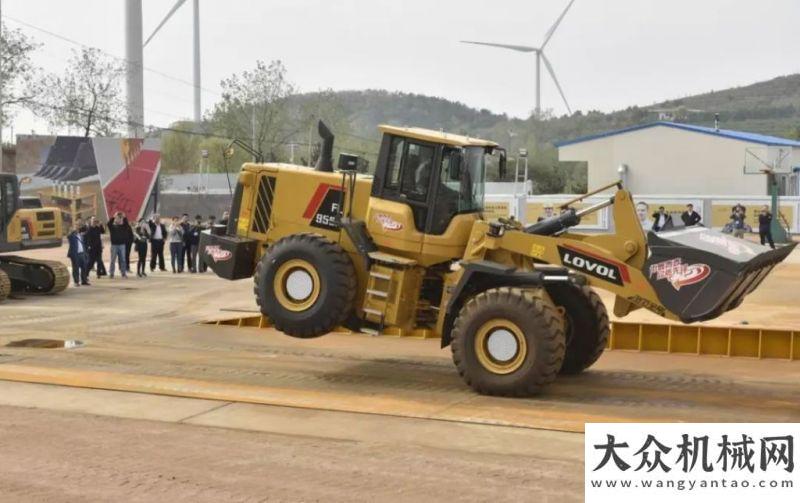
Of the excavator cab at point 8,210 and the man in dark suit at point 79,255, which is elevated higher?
the excavator cab at point 8,210

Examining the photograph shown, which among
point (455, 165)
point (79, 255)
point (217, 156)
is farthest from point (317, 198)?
point (217, 156)

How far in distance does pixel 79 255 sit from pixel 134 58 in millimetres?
37152

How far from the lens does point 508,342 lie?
37.1 ft

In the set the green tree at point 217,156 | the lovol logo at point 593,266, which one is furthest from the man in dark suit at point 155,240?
the green tree at point 217,156

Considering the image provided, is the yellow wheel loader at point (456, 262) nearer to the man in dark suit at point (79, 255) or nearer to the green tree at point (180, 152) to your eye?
the man in dark suit at point (79, 255)

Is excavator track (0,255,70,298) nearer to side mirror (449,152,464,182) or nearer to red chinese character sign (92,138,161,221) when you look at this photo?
side mirror (449,152,464,182)

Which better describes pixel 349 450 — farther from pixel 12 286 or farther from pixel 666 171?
pixel 666 171

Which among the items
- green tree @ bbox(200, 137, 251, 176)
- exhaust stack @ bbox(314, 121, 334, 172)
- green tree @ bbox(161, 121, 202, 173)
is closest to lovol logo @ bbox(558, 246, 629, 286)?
exhaust stack @ bbox(314, 121, 334, 172)

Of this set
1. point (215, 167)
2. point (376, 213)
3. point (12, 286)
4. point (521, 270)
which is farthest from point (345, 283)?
point (215, 167)

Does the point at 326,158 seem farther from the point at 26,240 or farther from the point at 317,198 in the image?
the point at 26,240

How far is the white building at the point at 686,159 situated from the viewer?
54156 mm

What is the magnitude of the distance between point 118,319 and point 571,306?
30.9ft

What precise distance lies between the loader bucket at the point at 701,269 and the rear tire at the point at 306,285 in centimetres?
351

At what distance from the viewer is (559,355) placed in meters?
11.2
